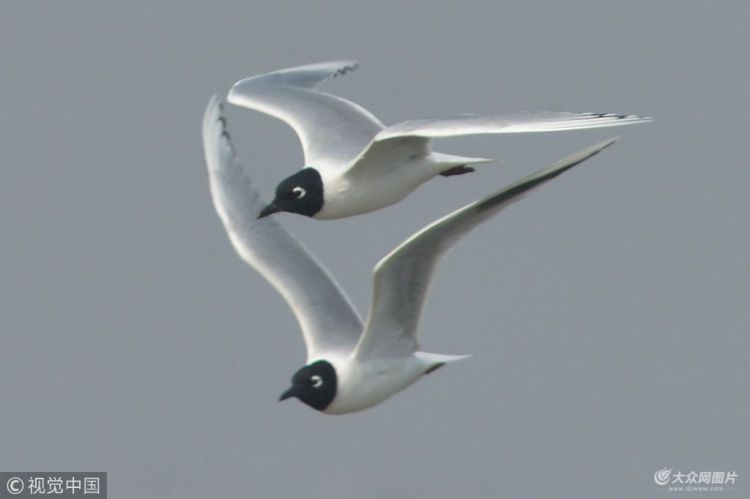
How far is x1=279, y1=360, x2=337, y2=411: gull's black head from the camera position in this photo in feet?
44.4

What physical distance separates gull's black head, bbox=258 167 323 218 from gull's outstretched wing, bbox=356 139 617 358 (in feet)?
3.79

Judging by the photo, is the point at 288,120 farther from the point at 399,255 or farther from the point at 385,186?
the point at 399,255

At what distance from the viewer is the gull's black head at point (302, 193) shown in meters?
13.9

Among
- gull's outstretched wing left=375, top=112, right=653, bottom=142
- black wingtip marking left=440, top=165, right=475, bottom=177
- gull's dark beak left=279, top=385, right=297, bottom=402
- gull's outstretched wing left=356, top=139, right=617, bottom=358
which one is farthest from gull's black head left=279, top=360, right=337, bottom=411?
gull's outstretched wing left=375, top=112, right=653, bottom=142

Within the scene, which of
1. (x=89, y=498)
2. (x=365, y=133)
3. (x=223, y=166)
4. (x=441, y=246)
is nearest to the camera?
(x=441, y=246)

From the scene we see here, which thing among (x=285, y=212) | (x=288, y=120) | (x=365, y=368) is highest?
(x=288, y=120)

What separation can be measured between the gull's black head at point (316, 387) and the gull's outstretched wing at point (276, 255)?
1.21 feet

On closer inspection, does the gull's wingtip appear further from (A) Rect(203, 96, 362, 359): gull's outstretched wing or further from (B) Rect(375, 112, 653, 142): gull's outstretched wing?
(B) Rect(375, 112, 653, 142): gull's outstretched wing

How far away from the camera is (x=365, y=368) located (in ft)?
44.0

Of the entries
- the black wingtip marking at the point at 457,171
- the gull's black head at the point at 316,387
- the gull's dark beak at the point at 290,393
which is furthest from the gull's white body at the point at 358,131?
the gull's dark beak at the point at 290,393

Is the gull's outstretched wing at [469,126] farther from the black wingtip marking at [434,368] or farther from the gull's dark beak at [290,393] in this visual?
the gull's dark beak at [290,393]

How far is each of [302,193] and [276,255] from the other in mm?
1473

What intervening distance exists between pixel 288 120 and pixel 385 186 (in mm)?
2057

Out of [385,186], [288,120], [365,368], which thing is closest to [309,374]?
[365,368]
